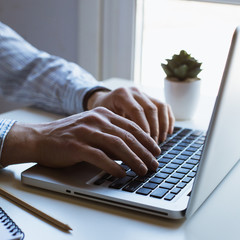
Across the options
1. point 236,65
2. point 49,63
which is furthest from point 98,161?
point 49,63

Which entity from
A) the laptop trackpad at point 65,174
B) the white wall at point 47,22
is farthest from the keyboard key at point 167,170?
the white wall at point 47,22

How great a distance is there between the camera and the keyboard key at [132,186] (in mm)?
731

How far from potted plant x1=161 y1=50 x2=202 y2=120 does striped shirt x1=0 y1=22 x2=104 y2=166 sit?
0.18 m

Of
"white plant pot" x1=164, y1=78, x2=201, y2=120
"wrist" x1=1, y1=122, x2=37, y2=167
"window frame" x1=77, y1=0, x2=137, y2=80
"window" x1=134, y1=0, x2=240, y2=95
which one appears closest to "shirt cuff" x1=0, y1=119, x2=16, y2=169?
"wrist" x1=1, y1=122, x2=37, y2=167

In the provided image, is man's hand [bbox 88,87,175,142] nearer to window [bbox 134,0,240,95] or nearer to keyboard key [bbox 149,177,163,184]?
keyboard key [bbox 149,177,163,184]

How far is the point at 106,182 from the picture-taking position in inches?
30.1

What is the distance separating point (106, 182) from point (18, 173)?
0.18 meters

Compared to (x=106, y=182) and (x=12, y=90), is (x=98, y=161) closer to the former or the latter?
(x=106, y=182)

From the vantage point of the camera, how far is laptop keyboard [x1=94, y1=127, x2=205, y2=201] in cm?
73

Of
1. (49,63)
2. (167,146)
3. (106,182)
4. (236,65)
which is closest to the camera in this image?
(236,65)

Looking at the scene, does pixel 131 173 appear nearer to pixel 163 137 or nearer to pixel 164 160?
pixel 164 160

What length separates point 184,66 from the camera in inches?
45.0

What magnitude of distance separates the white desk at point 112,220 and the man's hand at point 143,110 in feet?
0.77

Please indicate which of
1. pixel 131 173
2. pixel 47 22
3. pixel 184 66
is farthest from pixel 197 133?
pixel 47 22
